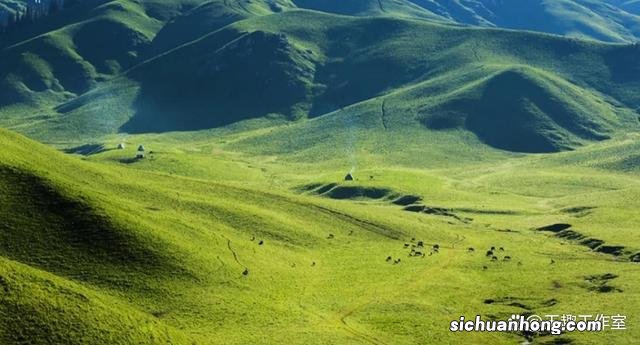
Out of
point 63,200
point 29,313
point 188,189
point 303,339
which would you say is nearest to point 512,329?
point 303,339

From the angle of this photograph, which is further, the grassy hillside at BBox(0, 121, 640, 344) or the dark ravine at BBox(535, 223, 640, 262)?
the dark ravine at BBox(535, 223, 640, 262)

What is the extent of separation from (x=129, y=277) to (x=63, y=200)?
736 inches

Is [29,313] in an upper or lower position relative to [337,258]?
upper

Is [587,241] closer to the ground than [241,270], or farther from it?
farther from it

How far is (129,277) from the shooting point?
9850cm

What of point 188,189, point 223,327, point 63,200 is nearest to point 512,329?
point 223,327

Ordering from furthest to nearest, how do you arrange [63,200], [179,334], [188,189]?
[188,189] → [63,200] → [179,334]

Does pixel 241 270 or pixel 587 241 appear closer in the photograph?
pixel 241 270

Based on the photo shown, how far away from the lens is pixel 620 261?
5364 inches

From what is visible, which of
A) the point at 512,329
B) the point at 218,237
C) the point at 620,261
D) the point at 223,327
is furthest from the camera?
the point at 620,261

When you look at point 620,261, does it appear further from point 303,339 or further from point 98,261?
point 98,261

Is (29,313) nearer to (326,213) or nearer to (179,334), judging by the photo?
(179,334)

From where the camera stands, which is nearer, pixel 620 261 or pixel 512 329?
pixel 512 329

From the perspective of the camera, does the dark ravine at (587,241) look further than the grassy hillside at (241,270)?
Yes
